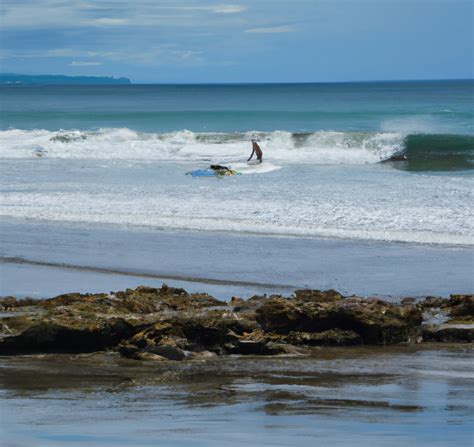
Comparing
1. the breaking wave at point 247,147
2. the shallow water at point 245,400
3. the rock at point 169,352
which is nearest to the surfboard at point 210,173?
the breaking wave at point 247,147

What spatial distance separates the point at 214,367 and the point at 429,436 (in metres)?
2.12

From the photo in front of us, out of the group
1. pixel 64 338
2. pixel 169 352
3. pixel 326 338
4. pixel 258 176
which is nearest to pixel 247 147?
pixel 258 176

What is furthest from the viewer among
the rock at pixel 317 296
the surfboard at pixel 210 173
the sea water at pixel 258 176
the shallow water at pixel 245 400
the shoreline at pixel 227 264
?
the surfboard at pixel 210 173

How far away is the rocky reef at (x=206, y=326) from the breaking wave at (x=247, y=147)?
22464 millimetres

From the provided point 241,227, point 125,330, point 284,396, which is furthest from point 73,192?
point 284,396

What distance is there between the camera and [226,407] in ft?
19.2

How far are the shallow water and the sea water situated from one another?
23.0 ft

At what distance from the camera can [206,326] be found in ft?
25.2

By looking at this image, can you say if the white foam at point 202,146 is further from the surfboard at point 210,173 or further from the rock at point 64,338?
the rock at point 64,338

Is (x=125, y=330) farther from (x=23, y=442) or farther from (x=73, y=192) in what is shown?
(x=73, y=192)

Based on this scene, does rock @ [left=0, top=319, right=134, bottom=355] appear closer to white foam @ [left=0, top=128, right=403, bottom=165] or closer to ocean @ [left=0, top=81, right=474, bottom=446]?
ocean @ [left=0, top=81, right=474, bottom=446]

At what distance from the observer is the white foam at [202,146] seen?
3409 cm

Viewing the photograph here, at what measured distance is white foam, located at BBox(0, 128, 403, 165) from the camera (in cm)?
3409

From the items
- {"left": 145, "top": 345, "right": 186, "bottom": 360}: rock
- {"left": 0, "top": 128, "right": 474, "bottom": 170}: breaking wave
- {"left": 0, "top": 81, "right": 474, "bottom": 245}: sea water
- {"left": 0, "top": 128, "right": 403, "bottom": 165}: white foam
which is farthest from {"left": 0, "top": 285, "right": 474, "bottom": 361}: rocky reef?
{"left": 0, "top": 128, "right": 474, "bottom": 170}: breaking wave
